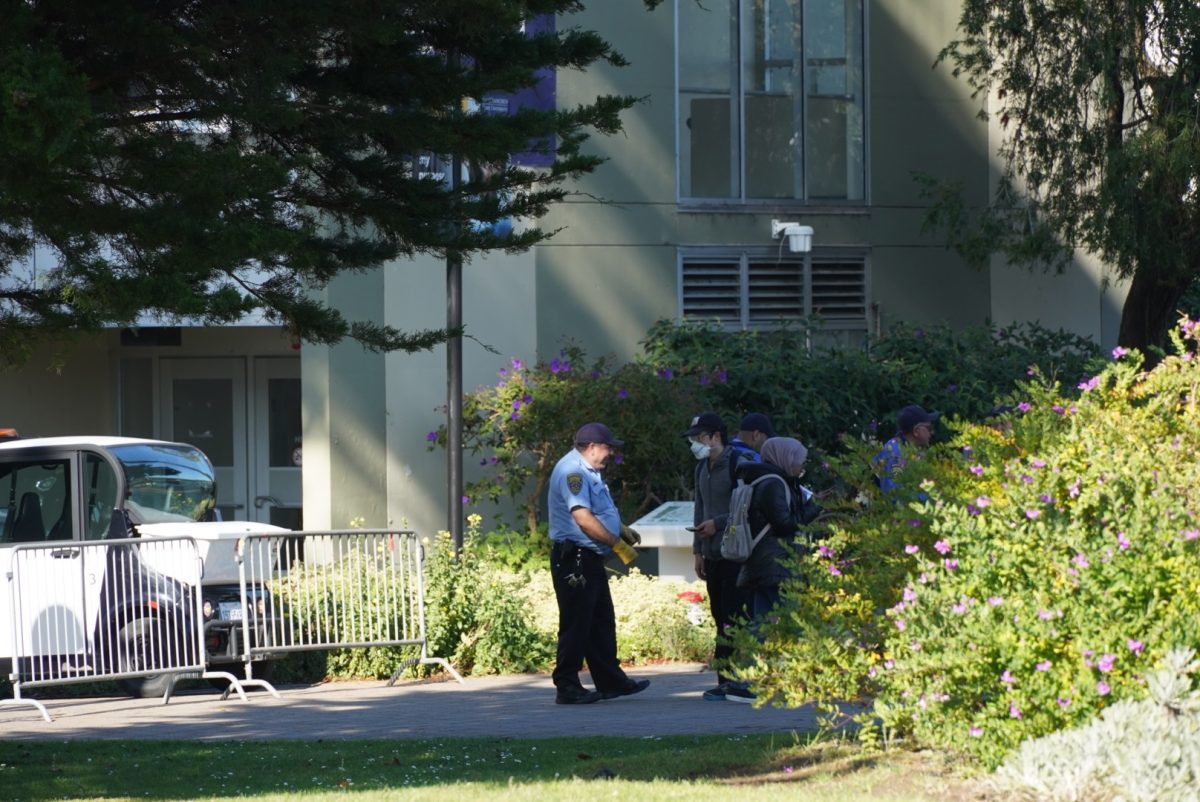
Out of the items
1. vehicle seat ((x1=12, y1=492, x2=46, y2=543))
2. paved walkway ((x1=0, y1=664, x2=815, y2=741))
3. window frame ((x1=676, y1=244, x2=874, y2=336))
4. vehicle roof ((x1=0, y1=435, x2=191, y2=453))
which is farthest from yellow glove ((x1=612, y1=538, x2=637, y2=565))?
window frame ((x1=676, y1=244, x2=874, y2=336))

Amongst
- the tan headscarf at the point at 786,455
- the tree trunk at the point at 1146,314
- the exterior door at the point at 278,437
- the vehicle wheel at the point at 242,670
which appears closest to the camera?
the tan headscarf at the point at 786,455

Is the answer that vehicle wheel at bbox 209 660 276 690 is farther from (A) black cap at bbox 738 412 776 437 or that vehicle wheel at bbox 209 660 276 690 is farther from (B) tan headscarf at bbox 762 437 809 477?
(B) tan headscarf at bbox 762 437 809 477

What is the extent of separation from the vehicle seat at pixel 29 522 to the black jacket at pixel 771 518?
18.9ft

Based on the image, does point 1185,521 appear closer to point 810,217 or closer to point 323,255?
point 323,255

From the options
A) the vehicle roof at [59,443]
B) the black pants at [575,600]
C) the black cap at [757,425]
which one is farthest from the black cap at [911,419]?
the vehicle roof at [59,443]

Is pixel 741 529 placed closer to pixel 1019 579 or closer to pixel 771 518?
pixel 771 518

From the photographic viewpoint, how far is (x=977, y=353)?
1828 centimetres

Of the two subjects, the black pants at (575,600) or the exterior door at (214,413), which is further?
the exterior door at (214,413)

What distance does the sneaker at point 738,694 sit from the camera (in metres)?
11.1

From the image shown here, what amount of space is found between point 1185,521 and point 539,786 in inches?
121

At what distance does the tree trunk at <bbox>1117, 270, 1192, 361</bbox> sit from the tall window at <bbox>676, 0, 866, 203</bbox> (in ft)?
10.8

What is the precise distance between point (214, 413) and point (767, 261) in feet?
26.1

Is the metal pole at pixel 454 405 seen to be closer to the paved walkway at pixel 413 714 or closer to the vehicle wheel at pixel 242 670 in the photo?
the vehicle wheel at pixel 242 670

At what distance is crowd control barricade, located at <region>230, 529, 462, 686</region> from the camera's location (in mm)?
12758
